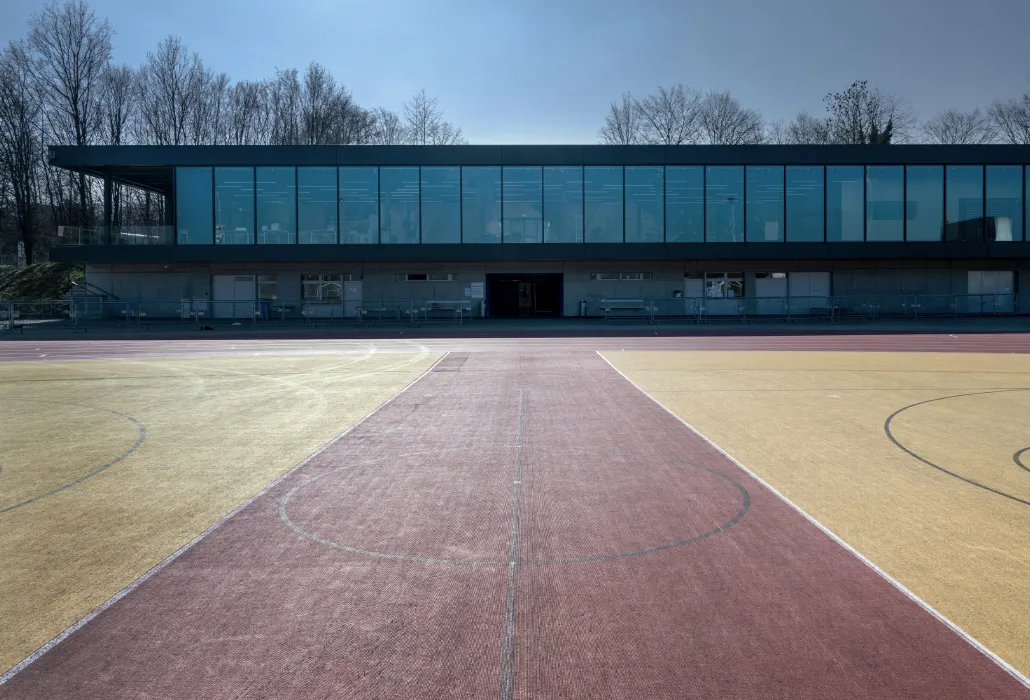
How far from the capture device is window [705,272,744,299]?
4491 centimetres

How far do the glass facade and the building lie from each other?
3.2 inches

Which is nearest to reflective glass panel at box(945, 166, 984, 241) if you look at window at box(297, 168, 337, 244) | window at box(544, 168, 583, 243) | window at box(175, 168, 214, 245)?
window at box(544, 168, 583, 243)

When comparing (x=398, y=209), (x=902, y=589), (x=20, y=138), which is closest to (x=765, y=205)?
(x=398, y=209)

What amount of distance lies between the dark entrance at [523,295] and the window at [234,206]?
48.4ft

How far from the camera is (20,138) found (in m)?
57.7

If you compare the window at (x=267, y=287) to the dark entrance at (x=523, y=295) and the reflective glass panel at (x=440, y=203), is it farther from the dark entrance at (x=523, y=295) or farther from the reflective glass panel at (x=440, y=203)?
the dark entrance at (x=523, y=295)

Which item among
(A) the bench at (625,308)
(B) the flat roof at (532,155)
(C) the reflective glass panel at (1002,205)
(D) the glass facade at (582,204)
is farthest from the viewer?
(C) the reflective glass panel at (1002,205)

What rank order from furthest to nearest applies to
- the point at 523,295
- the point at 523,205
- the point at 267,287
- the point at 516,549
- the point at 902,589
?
the point at 523,295, the point at 267,287, the point at 523,205, the point at 516,549, the point at 902,589

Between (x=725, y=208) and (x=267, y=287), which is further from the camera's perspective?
(x=267, y=287)

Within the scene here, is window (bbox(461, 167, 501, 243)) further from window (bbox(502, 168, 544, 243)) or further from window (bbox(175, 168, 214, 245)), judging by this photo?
window (bbox(175, 168, 214, 245))

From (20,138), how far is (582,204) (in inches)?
1820

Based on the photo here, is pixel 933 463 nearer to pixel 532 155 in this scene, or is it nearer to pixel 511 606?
pixel 511 606

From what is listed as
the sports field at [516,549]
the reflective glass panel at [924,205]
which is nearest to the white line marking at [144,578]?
the sports field at [516,549]

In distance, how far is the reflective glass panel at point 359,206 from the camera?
43281 millimetres
